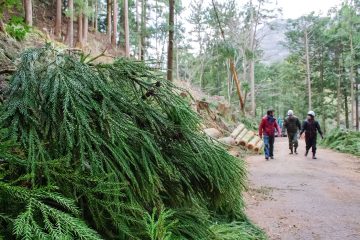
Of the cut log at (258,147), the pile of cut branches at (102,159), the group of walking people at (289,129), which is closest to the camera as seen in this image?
the pile of cut branches at (102,159)

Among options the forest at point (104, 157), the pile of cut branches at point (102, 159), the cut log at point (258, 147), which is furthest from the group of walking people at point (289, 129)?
the pile of cut branches at point (102, 159)

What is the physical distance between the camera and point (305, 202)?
6273 mm

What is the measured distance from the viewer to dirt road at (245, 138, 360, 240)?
4.75m

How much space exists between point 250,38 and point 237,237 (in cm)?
3521

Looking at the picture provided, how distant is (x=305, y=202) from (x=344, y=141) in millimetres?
13703

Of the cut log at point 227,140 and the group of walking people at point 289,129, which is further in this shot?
the cut log at point 227,140

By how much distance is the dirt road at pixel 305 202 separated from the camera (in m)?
4.75

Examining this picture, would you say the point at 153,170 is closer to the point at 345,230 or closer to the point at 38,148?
the point at 38,148

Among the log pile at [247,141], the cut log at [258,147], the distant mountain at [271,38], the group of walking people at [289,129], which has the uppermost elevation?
the distant mountain at [271,38]

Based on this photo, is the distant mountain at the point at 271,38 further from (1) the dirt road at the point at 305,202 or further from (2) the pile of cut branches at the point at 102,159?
(2) the pile of cut branches at the point at 102,159

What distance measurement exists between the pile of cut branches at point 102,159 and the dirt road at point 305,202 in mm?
2580

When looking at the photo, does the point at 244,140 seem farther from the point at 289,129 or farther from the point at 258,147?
the point at 289,129

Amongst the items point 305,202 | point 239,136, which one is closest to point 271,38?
point 239,136

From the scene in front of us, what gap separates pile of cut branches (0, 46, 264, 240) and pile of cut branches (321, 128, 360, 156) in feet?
50.0
